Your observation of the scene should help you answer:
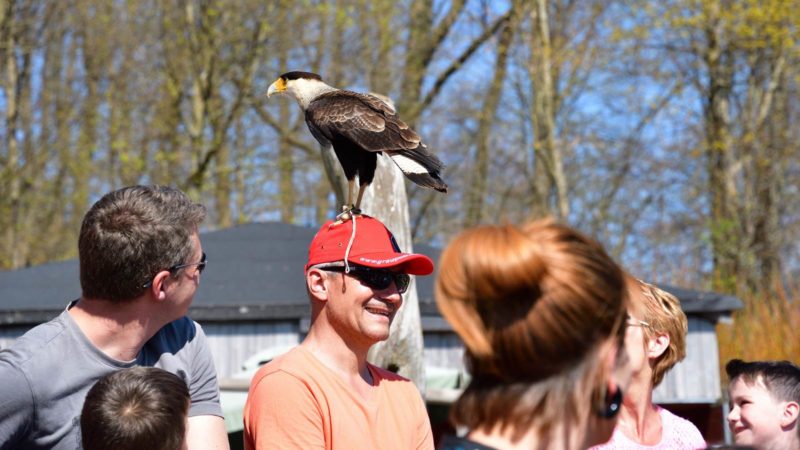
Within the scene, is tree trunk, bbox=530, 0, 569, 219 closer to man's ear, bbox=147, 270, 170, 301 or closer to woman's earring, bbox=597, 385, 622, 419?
man's ear, bbox=147, 270, 170, 301

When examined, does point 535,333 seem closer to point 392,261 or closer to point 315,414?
point 315,414

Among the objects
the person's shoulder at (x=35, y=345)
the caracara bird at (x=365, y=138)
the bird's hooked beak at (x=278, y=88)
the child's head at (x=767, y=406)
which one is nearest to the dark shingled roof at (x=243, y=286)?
the bird's hooked beak at (x=278, y=88)

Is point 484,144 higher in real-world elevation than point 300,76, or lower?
higher

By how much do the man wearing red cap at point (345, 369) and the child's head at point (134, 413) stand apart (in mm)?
296

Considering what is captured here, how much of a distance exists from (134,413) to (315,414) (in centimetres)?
53

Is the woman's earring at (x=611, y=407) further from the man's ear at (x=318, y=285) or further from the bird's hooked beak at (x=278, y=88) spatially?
the bird's hooked beak at (x=278, y=88)

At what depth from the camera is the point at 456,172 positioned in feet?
80.8

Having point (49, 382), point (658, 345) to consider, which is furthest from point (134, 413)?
point (658, 345)

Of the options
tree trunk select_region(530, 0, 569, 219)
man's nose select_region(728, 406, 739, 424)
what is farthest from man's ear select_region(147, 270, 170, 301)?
tree trunk select_region(530, 0, 569, 219)

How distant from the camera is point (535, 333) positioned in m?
1.99

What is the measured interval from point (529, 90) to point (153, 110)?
26.2 feet

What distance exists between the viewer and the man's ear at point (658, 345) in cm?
342

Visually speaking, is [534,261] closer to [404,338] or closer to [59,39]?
[404,338]

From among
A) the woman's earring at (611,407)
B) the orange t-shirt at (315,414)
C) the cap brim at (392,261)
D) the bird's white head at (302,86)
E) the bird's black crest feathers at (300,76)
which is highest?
the bird's black crest feathers at (300,76)
